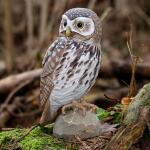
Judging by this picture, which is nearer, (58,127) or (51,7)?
(58,127)

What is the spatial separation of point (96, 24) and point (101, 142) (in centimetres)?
72

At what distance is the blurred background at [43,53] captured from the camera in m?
6.60

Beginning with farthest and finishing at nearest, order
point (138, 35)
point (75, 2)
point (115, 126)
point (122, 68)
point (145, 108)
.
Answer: point (138, 35)
point (75, 2)
point (122, 68)
point (115, 126)
point (145, 108)

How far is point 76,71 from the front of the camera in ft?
12.4

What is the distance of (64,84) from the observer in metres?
3.84

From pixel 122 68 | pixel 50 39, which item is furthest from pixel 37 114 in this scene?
pixel 50 39

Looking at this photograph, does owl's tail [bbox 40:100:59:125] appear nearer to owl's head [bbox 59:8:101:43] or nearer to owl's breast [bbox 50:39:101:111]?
owl's breast [bbox 50:39:101:111]

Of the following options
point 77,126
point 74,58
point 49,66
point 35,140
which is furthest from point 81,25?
point 35,140

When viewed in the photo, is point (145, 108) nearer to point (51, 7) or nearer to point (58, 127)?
point (58, 127)

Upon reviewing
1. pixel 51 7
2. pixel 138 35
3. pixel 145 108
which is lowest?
pixel 138 35

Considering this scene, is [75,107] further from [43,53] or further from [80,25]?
[43,53]

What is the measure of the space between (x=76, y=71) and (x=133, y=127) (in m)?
0.48

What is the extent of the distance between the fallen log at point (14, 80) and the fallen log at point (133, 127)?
2.95m

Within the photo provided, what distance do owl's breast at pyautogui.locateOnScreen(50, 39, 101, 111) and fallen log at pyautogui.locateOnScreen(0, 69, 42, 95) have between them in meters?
2.76
